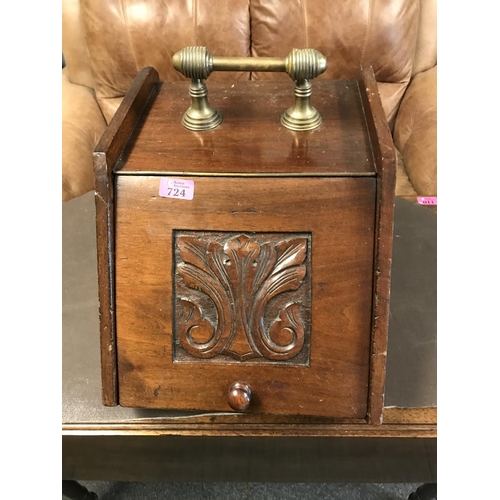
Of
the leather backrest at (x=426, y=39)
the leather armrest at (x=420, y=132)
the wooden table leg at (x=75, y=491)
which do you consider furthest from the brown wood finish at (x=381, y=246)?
the leather backrest at (x=426, y=39)

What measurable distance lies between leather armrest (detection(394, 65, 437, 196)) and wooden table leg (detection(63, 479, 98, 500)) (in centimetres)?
117

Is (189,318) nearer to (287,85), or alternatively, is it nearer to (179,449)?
(179,449)

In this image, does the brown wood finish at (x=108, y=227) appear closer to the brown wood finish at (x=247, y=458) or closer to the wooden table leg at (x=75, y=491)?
the brown wood finish at (x=247, y=458)

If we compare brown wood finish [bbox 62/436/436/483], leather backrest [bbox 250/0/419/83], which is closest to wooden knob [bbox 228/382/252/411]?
brown wood finish [bbox 62/436/436/483]

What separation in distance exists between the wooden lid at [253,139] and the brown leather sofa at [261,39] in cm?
80

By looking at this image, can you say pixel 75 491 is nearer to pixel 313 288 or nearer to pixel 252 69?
pixel 313 288

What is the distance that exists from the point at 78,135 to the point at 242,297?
1.18m

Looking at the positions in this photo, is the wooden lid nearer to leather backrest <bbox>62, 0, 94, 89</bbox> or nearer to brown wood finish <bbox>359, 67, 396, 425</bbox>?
brown wood finish <bbox>359, 67, 396, 425</bbox>

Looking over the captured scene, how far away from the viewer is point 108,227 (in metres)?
0.77

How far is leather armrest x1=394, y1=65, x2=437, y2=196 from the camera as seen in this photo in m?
1.66

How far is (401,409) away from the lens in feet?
2.96

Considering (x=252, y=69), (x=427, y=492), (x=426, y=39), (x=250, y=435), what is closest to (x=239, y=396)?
(x=250, y=435)

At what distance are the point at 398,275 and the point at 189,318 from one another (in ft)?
1.73

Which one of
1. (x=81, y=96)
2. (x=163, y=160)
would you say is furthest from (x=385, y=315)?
(x=81, y=96)
